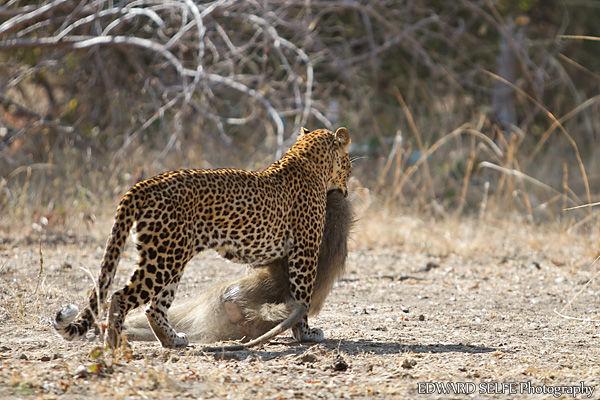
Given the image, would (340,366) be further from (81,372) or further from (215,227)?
(81,372)

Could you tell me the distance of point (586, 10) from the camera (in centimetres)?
1491

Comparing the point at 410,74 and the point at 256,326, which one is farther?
the point at 410,74

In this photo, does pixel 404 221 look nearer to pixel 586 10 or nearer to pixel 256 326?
pixel 256 326

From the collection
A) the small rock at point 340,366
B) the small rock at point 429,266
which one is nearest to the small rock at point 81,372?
the small rock at point 340,366

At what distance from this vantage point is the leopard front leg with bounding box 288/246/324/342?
19.9 feet

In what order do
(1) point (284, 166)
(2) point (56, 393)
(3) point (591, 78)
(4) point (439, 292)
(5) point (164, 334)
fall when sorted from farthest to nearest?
(3) point (591, 78)
(4) point (439, 292)
(1) point (284, 166)
(5) point (164, 334)
(2) point (56, 393)

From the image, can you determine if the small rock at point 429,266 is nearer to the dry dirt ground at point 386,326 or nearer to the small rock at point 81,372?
the dry dirt ground at point 386,326

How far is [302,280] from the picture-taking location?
20.2 ft

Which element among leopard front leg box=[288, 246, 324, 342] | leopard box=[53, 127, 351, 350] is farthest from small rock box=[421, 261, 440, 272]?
leopard front leg box=[288, 246, 324, 342]

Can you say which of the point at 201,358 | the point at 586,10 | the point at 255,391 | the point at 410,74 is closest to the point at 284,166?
the point at 201,358

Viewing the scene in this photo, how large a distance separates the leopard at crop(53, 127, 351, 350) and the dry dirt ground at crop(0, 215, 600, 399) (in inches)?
7.9

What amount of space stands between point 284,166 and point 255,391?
1920 millimetres

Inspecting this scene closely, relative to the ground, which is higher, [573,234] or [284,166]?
[284,166]

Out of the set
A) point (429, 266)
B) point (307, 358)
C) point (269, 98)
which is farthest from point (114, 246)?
point (269, 98)
